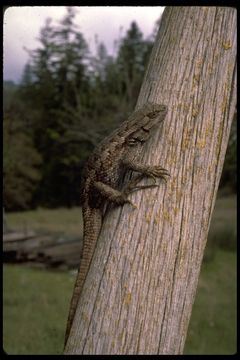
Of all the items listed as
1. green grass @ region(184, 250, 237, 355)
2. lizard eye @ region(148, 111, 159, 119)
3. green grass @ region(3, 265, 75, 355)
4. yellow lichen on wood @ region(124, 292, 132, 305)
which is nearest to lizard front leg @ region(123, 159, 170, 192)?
lizard eye @ region(148, 111, 159, 119)

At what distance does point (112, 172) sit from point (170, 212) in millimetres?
724

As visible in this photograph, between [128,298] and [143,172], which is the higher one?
[143,172]

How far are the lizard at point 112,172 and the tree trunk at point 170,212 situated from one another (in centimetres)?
7

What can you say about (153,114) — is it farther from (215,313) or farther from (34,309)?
(215,313)

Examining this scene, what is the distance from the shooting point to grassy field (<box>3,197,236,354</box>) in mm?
6609

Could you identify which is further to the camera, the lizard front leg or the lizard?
the lizard

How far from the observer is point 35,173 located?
72.8ft

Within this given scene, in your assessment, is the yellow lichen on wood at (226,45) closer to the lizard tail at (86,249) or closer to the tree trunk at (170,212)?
the tree trunk at (170,212)

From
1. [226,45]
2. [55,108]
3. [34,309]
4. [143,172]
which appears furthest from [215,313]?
[55,108]

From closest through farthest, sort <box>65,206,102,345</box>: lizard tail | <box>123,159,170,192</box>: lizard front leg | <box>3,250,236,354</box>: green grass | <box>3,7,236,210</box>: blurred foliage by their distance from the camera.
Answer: <box>123,159,170,192</box>: lizard front leg < <box>65,206,102,345</box>: lizard tail < <box>3,250,236,354</box>: green grass < <box>3,7,236,210</box>: blurred foliage

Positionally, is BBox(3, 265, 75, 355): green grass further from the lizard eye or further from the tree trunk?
the lizard eye

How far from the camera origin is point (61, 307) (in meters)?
8.59

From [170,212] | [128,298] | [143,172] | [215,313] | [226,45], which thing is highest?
[226,45]

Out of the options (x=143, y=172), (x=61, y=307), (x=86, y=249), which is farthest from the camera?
(x=61, y=307)
